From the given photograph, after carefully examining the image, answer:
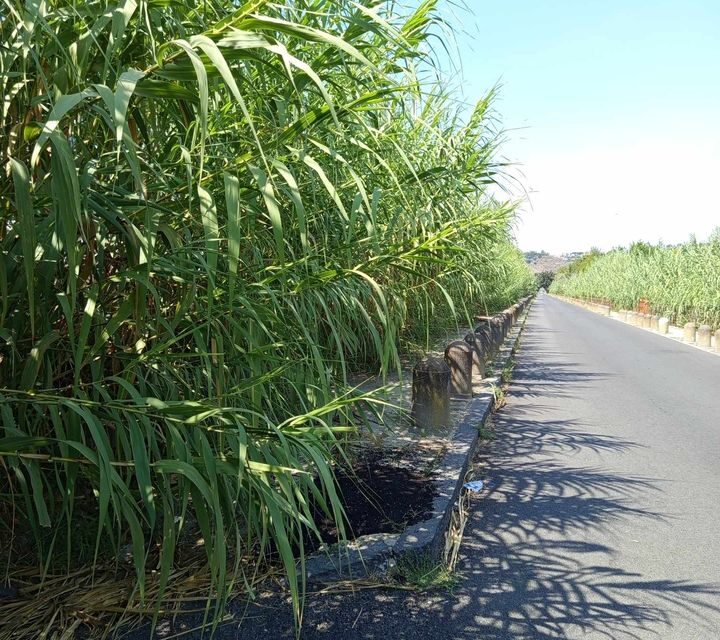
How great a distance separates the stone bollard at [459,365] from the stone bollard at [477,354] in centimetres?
114

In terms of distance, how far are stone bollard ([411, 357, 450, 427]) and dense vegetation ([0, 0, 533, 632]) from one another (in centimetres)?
212

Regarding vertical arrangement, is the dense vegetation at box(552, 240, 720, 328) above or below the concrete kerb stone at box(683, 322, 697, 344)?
above

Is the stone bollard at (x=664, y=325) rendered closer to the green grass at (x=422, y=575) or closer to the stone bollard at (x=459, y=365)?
the stone bollard at (x=459, y=365)

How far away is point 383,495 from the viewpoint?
319cm

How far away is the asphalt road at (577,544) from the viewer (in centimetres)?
223

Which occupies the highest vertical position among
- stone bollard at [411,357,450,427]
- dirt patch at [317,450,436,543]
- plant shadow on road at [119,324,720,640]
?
stone bollard at [411,357,450,427]

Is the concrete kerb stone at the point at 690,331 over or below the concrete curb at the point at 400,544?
over

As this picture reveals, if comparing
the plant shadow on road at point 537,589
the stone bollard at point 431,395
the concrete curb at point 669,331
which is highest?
the concrete curb at point 669,331

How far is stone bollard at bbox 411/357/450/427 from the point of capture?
14.7 feet

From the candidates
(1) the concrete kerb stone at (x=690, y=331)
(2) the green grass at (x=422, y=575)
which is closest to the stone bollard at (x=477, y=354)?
(2) the green grass at (x=422, y=575)

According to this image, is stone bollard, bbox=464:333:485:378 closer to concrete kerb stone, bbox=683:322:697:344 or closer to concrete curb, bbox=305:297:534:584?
concrete curb, bbox=305:297:534:584

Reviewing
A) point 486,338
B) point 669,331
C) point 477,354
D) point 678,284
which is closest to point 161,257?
point 477,354

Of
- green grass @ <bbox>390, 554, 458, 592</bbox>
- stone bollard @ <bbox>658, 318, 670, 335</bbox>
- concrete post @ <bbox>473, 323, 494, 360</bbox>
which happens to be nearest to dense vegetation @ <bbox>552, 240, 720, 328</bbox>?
stone bollard @ <bbox>658, 318, 670, 335</bbox>

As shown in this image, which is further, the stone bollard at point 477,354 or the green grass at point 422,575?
the stone bollard at point 477,354
